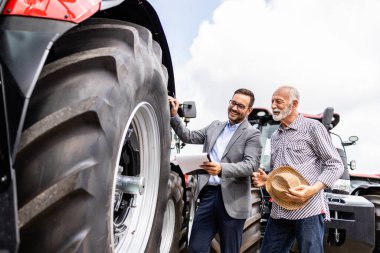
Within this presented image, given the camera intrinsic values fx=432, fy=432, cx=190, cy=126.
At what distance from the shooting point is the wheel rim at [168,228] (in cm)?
409

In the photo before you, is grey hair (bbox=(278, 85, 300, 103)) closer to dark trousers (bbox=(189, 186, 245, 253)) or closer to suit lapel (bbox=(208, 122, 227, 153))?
suit lapel (bbox=(208, 122, 227, 153))

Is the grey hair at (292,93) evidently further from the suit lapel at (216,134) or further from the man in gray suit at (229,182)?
the suit lapel at (216,134)

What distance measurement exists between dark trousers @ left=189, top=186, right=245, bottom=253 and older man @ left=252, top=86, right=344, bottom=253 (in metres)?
0.33

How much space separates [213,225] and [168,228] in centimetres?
49

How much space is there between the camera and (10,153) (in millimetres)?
1257

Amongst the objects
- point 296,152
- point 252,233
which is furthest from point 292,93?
point 252,233

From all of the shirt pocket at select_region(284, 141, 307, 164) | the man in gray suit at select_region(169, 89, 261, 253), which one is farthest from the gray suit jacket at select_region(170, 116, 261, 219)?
the shirt pocket at select_region(284, 141, 307, 164)

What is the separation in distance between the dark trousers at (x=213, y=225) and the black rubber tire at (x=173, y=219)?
7.4 inches

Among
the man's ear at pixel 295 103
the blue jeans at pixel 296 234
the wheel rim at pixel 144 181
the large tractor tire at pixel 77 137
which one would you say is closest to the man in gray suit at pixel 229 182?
the blue jeans at pixel 296 234

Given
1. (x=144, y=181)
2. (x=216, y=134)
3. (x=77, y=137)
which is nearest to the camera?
(x=77, y=137)

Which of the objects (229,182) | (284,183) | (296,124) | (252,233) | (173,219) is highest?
(296,124)

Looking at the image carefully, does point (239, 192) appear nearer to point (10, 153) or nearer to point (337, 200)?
point (337, 200)

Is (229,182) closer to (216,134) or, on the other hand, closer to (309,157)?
(216,134)

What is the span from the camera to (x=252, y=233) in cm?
545
